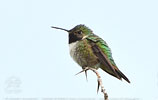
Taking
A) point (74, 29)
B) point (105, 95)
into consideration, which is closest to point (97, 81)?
point (105, 95)

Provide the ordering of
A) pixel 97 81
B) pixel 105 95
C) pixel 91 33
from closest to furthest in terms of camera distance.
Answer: pixel 105 95 < pixel 97 81 < pixel 91 33

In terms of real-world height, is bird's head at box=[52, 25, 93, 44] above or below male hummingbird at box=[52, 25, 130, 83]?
above

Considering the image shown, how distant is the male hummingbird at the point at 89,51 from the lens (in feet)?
14.6

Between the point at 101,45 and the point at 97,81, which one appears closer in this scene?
the point at 97,81

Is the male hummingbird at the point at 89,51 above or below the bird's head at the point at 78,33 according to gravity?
below

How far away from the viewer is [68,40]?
4551 millimetres

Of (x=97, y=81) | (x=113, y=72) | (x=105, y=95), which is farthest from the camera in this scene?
(x=113, y=72)

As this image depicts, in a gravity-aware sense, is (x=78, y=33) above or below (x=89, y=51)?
above

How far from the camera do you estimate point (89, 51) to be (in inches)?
178

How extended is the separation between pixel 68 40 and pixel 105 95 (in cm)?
255

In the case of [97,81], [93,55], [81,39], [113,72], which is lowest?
[97,81]

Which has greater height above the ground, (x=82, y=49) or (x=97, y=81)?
(x=82, y=49)

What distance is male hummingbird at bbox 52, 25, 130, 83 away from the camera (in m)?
4.46

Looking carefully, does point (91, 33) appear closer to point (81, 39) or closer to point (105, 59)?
point (81, 39)
